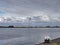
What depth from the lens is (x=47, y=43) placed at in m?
25.8

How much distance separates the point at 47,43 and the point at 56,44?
1.32 m

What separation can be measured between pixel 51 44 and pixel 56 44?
1.03m

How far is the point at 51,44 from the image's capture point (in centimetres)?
2477

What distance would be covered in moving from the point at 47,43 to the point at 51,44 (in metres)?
1.10

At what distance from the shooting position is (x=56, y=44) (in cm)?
2541
